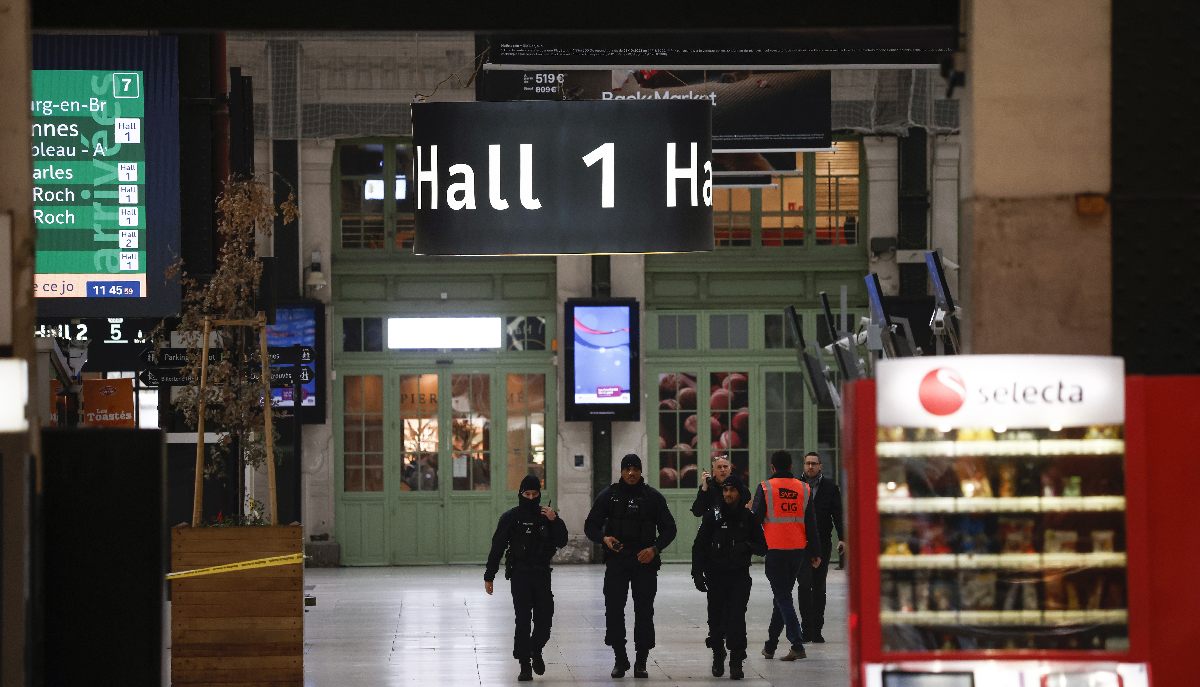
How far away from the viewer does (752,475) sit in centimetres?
2492

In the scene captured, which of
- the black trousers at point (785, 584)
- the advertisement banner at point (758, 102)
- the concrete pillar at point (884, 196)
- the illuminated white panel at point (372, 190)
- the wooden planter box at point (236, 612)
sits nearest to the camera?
the wooden planter box at point (236, 612)

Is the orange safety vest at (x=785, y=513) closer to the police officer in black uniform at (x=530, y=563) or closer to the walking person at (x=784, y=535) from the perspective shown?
the walking person at (x=784, y=535)

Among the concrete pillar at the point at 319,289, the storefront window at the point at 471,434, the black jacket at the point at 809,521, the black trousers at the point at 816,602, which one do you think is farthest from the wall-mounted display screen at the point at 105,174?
the storefront window at the point at 471,434

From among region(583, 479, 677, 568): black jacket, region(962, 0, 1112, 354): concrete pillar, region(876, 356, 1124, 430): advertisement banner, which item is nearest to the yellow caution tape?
region(583, 479, 677, 568): black jacket

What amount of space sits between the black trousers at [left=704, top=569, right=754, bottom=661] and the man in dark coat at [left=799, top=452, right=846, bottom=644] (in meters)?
2.02

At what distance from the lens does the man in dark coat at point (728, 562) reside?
14180 millimetres

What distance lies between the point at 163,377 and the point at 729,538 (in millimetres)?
4968

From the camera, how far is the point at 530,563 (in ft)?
46.8

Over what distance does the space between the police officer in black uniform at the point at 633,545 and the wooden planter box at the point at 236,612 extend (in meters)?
2.55

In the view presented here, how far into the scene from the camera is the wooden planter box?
13.1m

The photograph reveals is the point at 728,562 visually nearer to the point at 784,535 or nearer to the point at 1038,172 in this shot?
the point at 784,535

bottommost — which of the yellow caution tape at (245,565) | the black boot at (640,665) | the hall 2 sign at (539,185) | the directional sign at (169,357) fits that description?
the black boot at (640,665)

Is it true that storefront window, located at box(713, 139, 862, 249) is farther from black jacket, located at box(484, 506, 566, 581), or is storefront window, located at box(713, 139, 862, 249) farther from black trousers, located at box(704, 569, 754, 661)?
black jacket, located at box(484, 506, 566, 581)

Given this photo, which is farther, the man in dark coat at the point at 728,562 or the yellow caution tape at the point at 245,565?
the man in dark coat at the point at 728,562
